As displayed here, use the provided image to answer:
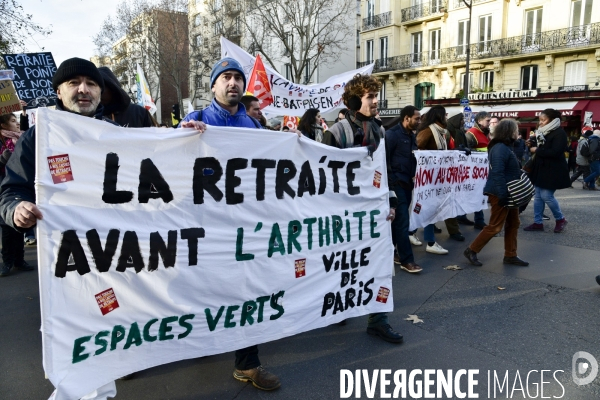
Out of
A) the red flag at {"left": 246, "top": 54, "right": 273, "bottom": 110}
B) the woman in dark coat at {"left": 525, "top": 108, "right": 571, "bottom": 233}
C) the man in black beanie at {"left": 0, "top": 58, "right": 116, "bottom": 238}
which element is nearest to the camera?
the man in black beanie at {"left": 0, "top": 58, "right": 116, "bottom": 238}

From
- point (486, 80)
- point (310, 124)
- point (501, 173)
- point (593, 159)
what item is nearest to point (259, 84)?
point (310, 124)

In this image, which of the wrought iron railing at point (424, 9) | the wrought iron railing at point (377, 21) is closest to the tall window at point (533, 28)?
the wrought iron railing at point (424, 9)

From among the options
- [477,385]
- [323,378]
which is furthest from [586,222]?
[323,378]

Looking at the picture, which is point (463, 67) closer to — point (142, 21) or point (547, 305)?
point (142, 21)

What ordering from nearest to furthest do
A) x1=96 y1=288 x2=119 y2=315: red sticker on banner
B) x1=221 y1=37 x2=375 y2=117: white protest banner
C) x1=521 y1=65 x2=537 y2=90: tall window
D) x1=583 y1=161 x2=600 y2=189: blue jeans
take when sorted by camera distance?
x1=96 y1=288 x2=119 y2=315: red sticker on banner → x1=221 y1=37 x2=375 y2=117: white protest banner → x1=583 y1=161 x2=600 y2=189: blue jeans → x1=521 y1=65 x2=537 y2=90: tall window

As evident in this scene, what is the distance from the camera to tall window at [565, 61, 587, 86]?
2452 centimetres

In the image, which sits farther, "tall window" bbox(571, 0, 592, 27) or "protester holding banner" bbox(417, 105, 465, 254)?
"tall window" bbox(571, 0, 592, 27)

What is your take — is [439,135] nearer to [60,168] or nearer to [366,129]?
[366,129]

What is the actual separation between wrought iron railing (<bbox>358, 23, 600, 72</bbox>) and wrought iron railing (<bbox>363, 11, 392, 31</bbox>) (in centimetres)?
283

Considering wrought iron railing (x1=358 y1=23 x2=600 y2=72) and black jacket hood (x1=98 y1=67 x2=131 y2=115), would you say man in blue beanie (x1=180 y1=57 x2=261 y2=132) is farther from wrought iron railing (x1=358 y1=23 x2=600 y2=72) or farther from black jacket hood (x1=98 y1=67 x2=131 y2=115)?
wrought iron railing (x1=358 y1=23 x2=600 y2=72)

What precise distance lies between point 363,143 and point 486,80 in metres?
29.0

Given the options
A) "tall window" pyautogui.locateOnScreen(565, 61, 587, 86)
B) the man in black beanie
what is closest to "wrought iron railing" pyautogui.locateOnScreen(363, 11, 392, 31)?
"tall window" pyautogui.locateOnScreen(565, 61, 587, 86)

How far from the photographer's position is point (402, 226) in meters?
4.80

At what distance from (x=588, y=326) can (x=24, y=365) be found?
4.51m
